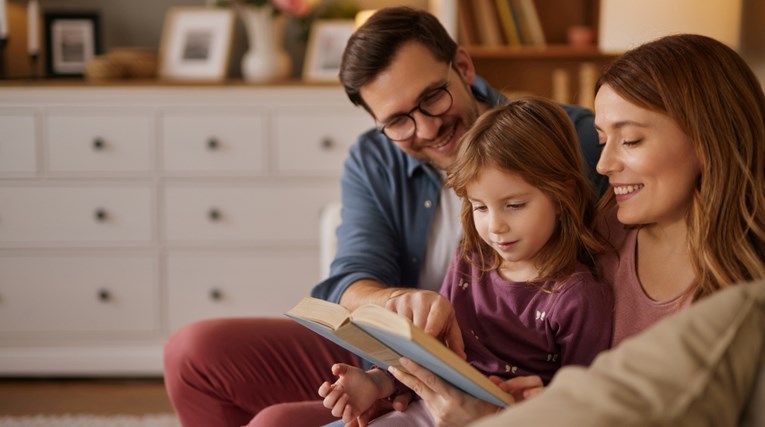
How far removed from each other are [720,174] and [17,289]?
267 cm

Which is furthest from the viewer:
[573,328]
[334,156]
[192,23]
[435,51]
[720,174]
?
[192,23]

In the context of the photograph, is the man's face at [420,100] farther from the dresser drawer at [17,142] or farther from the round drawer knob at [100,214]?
the dresser drawer at [17,142]

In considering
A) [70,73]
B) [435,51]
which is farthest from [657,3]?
[70,73]

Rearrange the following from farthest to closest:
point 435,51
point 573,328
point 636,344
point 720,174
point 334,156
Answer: point 334,156 < point 435,51 < point 573,328 < point 720,174 < point 636,344

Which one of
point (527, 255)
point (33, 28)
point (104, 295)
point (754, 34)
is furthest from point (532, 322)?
point (33, 28)

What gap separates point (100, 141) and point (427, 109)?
5.85 ft

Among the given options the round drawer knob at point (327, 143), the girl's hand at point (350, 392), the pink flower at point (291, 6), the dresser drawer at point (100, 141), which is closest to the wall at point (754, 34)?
the round drawer knob at point (327, 143)

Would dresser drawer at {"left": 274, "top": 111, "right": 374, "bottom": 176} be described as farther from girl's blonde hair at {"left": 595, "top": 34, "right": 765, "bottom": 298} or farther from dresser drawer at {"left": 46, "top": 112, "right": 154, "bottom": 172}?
girl's blonde hair at {"left": 595, "top": 34, "right": 765, "bottom": 298}

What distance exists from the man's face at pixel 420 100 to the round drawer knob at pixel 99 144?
1.67m

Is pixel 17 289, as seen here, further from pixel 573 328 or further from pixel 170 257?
pixel 573 328

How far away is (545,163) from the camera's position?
1499 millimetres

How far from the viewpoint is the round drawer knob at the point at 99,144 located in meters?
3.33

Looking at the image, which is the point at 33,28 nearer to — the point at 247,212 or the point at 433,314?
the point at 247,212

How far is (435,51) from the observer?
1.92 meters
